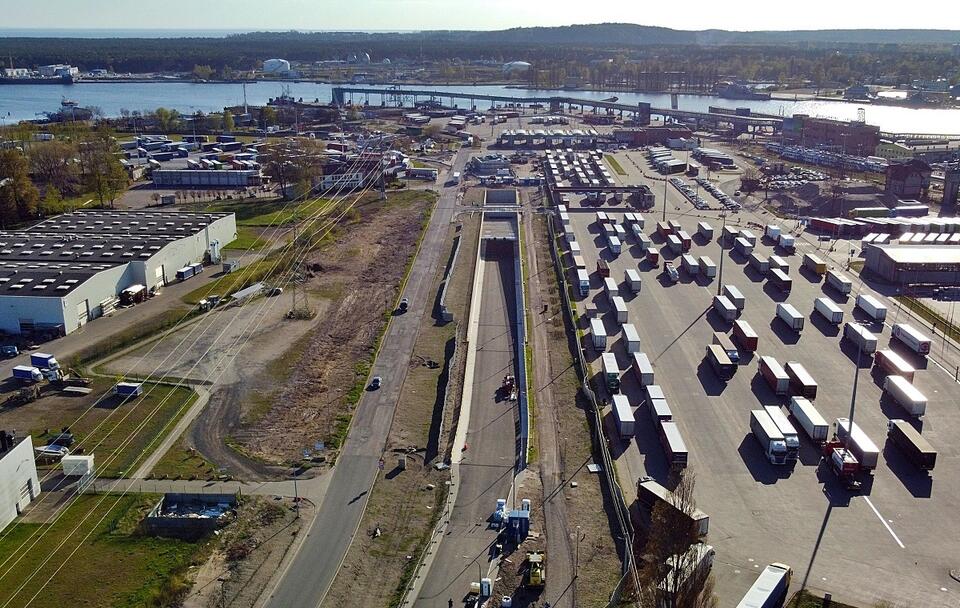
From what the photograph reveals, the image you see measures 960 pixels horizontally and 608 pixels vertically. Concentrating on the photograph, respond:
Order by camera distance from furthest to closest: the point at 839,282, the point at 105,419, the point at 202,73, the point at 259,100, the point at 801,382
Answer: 1. the point at 202,73
2. the point at 259,100
3. the point at 839,282
4. the point at 801,382
5. the point at 105,419

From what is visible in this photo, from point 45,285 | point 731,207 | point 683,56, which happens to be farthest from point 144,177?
Result: point 683,56

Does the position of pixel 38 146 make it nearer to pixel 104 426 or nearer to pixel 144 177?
pixel 144 177

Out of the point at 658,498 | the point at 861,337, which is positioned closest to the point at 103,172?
the point at 861,337

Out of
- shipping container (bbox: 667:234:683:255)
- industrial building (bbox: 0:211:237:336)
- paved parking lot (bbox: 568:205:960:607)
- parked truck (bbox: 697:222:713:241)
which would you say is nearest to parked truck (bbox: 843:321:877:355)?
paved parking lot (bbox: 568:205:960:607)

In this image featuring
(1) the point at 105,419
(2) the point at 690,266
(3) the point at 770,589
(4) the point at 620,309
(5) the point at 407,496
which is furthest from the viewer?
(2) the point at 690,266

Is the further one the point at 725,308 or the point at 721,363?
the point at 725,308

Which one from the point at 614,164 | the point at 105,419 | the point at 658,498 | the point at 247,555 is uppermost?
the point at 614,164

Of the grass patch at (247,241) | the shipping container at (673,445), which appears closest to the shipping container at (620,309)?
the shipping container at (673,445)

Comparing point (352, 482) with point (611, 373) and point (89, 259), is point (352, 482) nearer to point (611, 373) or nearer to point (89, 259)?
point (611, 373)
